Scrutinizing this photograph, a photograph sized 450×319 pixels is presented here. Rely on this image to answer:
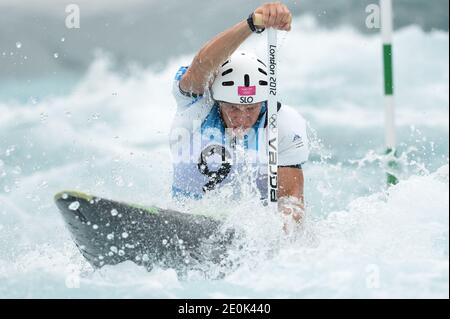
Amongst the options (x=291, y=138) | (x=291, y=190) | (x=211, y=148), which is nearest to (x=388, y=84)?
(x=291, y=138)

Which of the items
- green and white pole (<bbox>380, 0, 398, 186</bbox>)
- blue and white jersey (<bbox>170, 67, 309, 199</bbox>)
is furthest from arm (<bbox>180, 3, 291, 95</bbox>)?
green and white pole (<bbox>380, 0, 398, 186</bbox>)

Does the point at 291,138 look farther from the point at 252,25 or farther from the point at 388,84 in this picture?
the point at 252,25

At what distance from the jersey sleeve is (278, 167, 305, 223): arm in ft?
0.17

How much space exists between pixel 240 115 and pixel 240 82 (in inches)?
8.4

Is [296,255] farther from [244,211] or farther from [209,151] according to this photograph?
[209,151]

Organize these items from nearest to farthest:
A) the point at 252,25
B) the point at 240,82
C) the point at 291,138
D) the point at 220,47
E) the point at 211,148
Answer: the point at 252,25
the point at 220,47
the point at 240,82
the point at 211,148
the point at 291,138

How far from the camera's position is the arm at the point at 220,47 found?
15.1 ft

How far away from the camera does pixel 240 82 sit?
5016mm

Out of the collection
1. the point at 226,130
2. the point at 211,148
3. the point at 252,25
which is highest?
the point at 252,25

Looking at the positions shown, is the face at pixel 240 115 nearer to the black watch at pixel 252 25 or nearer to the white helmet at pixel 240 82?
the white helmet at pixel 240 82

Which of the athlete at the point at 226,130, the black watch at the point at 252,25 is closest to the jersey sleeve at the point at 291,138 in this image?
the athlete at the point at 226,130

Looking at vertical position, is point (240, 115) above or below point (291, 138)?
above

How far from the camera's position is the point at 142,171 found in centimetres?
620
